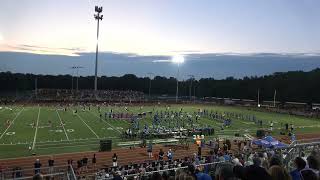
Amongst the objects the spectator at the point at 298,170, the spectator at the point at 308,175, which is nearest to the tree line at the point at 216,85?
the spectator at the point at 298,170

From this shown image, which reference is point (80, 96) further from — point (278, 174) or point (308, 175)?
point (278, 174)

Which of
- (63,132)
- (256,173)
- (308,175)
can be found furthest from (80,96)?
(256,173)

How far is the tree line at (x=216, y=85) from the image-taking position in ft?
355

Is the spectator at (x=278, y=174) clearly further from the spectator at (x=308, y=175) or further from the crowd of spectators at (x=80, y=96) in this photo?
A: the crowd of spectators at (x=80, y=96)

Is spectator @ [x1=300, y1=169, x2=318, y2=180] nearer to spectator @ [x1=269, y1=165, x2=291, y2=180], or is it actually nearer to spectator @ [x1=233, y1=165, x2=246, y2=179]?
spectator @ [x1=269, y1=165, x2=291, y2=180]

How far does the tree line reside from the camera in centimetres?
10812

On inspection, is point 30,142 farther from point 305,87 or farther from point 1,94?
point 305,87

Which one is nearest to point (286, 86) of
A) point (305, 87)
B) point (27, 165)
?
point (305, 87)

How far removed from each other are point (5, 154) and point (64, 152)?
166 inches

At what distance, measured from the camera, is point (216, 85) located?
142 metres

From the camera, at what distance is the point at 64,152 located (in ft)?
96.9

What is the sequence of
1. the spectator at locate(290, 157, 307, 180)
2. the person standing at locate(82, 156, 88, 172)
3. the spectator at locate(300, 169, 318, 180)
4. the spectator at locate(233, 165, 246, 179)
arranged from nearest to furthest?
1. the spectator at locate(233, 165, 246, 179)
2. the spectator at locate(300, 169, 318, 180)
3. the spectator at locate(290, 157, 307, 180)
4. the person standing at locate(82, 156, 88, 172)

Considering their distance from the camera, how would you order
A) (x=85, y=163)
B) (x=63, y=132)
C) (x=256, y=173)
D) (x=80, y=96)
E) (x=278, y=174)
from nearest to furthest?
1. (x=278, y=174)
2. (x=256, y=173)
3. (x=85, y=163)
4. (x=63, y=132)
5. (x=80, y=96)

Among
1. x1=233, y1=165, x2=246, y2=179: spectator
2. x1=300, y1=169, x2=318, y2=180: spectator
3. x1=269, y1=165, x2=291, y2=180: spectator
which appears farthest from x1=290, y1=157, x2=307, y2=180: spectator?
x1=269, y1=165, x2=291, y2=180: spectator
